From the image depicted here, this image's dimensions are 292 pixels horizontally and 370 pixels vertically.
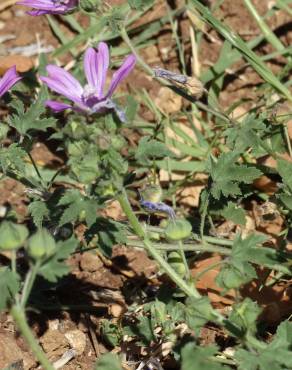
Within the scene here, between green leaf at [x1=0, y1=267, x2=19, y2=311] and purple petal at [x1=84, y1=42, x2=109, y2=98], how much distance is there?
0.74 m

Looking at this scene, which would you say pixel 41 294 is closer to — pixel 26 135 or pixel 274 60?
pixel 26 135

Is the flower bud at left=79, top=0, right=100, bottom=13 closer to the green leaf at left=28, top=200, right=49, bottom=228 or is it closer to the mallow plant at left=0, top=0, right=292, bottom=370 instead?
the mallow plant at left=0, top=0, right=292, bottom=370

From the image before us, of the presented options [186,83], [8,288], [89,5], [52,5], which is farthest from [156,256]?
[52,5]

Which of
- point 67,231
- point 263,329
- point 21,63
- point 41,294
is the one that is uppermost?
point 21,63

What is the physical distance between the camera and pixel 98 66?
2.86 metres

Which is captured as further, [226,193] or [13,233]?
[226,193]

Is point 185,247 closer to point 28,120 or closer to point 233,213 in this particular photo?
point 233,213

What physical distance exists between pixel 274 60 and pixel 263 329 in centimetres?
171

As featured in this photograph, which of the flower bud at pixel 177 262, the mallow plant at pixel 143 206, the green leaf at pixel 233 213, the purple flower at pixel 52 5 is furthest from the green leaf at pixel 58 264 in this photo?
the purple flower at pixel 52 5

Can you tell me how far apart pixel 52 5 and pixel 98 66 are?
54cm

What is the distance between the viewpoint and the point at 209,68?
422cm

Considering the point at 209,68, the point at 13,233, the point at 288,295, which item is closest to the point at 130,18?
the point at 209,68

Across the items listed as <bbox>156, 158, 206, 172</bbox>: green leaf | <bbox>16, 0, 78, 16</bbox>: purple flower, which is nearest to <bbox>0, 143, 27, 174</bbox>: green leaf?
<bbox>16, 0, 78, 16</bbox>: purple flower

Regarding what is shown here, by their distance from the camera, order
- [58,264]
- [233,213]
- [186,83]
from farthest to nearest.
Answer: [186,83]
[233,213]
[58,264]
